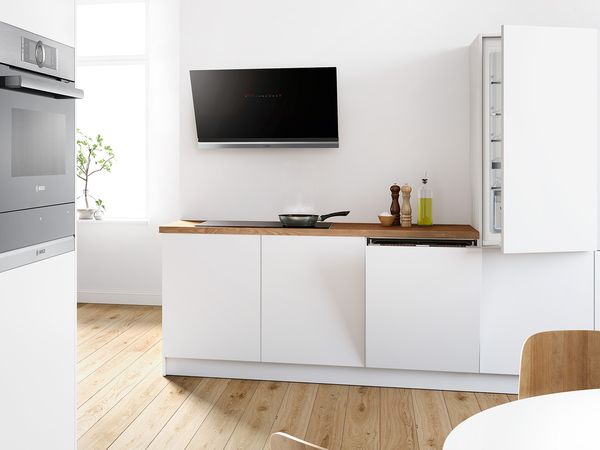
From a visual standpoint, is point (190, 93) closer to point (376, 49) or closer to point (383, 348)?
point (376, 49)

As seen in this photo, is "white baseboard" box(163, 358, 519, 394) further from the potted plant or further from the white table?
the potted plant

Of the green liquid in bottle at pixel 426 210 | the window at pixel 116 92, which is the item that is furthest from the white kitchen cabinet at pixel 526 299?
the window at pixel 116 92

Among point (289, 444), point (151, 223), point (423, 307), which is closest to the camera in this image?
point (289, 444)

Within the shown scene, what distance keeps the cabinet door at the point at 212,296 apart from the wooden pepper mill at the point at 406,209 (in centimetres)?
83

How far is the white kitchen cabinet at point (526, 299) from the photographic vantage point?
3471 mm

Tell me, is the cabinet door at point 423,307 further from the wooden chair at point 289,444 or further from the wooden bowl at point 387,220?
the wooden chair at point 289,444

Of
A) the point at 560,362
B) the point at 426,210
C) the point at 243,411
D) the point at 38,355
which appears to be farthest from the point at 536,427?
the point at 426,210

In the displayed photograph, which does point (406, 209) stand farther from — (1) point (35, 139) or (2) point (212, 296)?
(1) point (35, 139)

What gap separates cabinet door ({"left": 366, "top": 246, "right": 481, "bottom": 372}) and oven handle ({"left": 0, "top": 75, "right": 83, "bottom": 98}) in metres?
1.86

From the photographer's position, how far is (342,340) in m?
3.60

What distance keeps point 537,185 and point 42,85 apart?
7.82 feet

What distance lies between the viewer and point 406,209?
12.2 feet

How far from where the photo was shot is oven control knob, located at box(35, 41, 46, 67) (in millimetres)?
1991

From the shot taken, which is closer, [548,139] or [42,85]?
[42,85]
